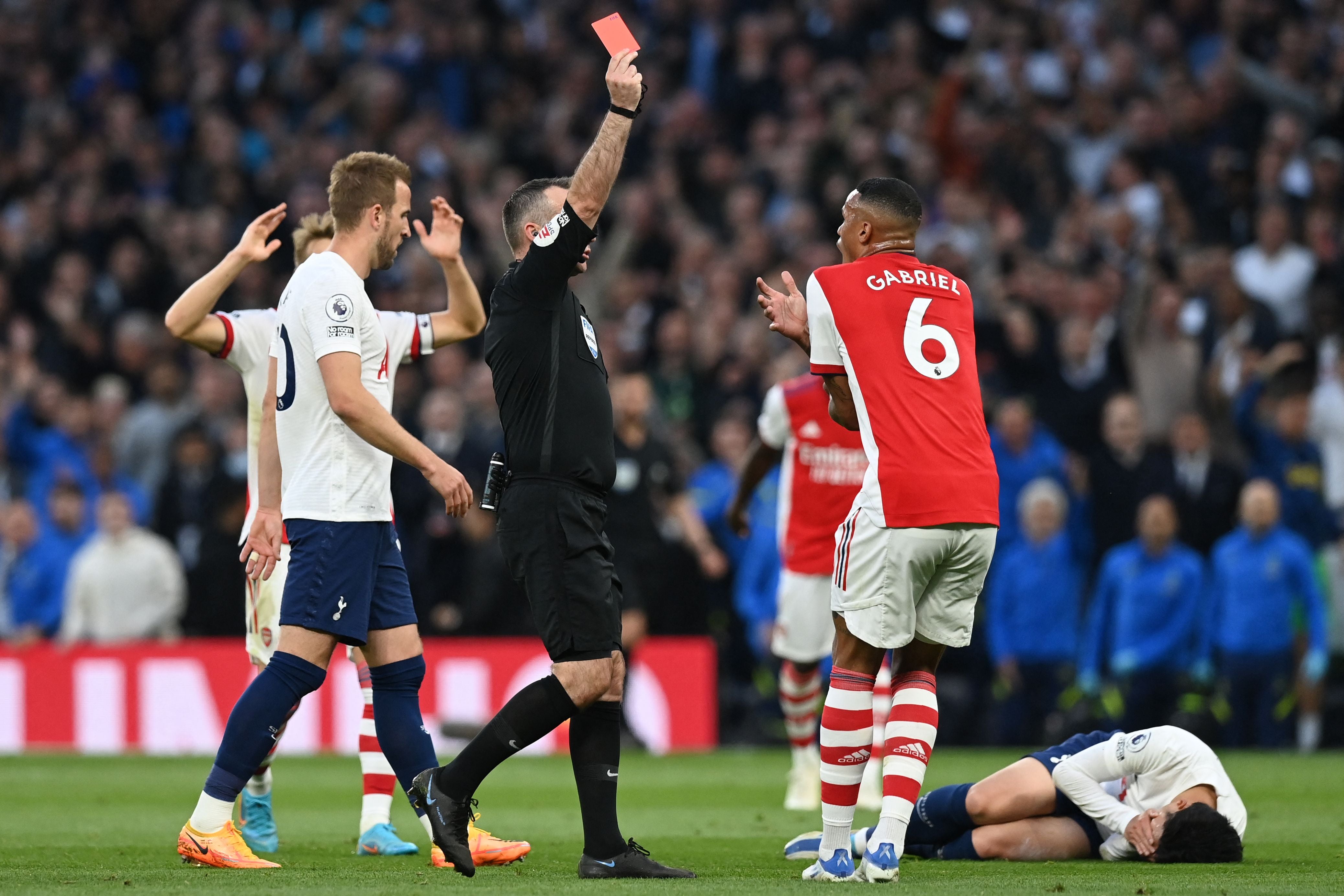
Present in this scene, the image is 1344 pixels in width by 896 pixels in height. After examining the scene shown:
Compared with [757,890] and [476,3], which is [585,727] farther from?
[476,3]

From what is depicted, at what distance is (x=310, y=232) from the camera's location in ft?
24.9

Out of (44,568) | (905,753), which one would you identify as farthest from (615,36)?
(44,568)

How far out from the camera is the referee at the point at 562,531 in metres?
6.12

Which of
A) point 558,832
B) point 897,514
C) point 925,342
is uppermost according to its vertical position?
point 925,342

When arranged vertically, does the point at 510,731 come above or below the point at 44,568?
above

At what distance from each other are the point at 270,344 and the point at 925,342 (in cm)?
289

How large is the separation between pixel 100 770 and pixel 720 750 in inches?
188

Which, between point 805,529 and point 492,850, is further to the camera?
point 805,529

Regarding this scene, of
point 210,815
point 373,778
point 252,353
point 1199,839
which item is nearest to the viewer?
point 210,815

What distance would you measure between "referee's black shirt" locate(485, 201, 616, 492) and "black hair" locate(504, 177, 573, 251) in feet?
0.61

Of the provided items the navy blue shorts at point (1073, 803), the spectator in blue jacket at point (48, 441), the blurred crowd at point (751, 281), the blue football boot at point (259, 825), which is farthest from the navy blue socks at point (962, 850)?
the spectator in blue jacket at point (48, 441)

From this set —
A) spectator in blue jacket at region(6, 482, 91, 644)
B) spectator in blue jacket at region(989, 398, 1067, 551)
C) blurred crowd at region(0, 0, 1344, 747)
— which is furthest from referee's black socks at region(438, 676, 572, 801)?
spectator in blue jacket at region(6, 482, 91, 644)

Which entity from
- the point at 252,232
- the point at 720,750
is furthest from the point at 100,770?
the point at 252,232

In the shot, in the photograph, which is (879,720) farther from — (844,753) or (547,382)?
(547,382)
